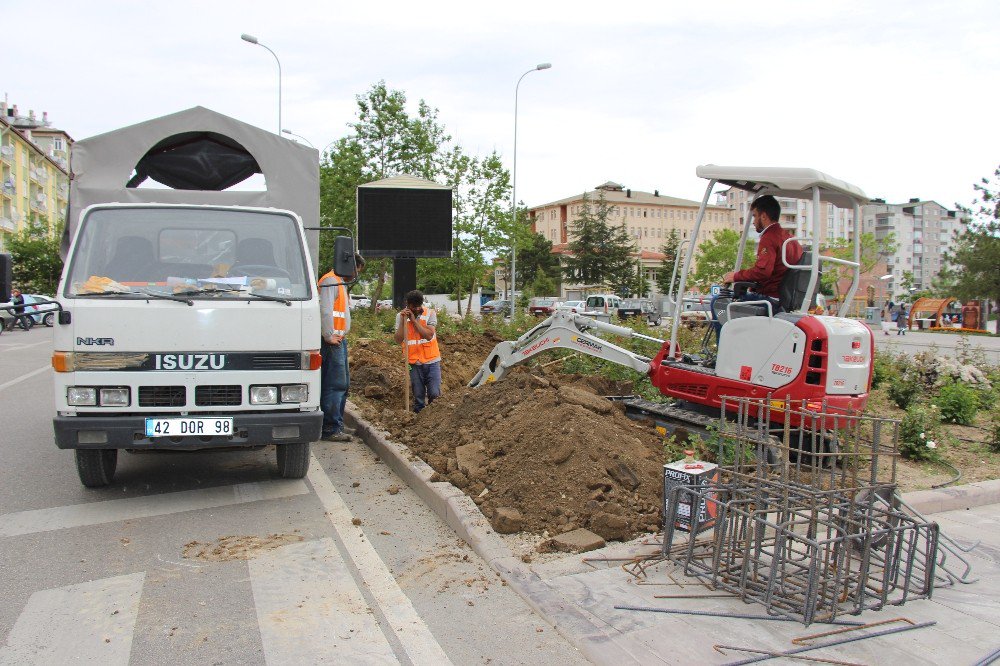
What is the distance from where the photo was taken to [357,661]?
12.1ft

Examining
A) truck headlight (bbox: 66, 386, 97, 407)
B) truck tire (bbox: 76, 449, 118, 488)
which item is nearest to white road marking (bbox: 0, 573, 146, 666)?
truck headlight (bbox: 66, 386, 97, 407)

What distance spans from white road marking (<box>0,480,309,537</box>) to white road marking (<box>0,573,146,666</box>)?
1.32m

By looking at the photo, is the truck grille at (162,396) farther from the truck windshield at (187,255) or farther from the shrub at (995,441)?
the shrub at (995,441)

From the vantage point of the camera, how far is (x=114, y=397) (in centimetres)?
572

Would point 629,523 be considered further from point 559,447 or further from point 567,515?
point 559,447

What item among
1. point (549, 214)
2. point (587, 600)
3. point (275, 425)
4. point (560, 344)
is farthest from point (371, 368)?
point (549, 214)

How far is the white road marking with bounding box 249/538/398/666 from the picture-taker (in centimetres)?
375

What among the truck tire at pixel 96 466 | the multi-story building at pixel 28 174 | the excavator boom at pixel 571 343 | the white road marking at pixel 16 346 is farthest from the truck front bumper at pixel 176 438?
the multi-story building at pixel 28 174

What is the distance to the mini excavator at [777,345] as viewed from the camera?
6164 millimetres

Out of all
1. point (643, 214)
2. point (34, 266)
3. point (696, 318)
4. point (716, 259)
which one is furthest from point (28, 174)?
point (643, 214)

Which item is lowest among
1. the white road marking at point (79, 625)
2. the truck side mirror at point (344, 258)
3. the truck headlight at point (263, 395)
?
the white road marking at point (79, 625)

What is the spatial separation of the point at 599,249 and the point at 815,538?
77952mm

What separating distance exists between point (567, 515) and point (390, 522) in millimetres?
1379

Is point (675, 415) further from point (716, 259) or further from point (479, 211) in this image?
point (716, 259)
